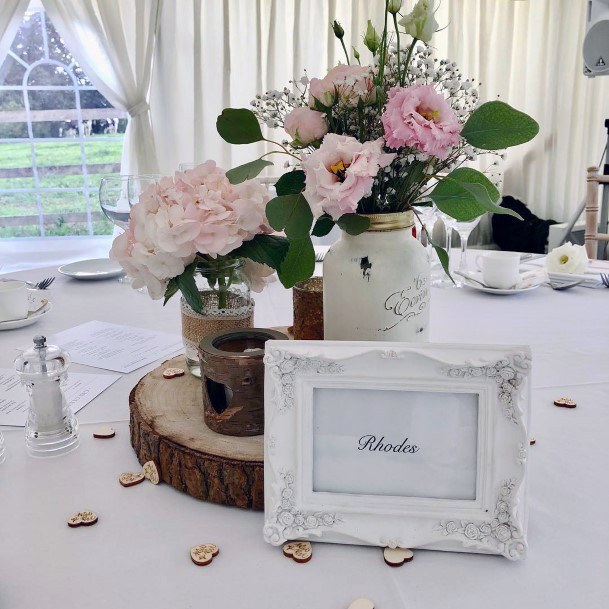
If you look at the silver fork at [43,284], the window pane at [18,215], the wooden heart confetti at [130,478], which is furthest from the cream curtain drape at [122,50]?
the wooden heart confetti at [130,478]

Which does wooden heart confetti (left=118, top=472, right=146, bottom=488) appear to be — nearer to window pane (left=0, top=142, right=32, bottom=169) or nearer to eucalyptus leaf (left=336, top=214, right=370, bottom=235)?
eucalyptus leaf (left=336, top=214, right=370, bottom=235)

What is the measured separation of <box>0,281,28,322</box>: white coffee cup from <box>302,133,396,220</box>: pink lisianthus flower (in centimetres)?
83

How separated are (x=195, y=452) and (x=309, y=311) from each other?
296 millimetres

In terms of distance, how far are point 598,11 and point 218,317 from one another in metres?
3.44

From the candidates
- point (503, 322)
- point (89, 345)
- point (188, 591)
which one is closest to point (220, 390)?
point (188, 591)

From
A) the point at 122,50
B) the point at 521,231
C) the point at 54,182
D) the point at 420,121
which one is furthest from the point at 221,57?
the point at 420,121

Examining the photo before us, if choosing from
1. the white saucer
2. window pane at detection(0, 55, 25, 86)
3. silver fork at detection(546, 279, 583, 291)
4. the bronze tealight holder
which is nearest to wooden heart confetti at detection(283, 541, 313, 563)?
the bronze tealight holder

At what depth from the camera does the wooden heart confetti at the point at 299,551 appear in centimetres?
61

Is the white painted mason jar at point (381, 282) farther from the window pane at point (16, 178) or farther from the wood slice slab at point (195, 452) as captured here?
the window pane at point (16, 178)

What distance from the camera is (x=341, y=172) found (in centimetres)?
67

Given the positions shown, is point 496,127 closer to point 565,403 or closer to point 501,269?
point 565,403

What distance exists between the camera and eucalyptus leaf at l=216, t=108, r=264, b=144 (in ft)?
2.59

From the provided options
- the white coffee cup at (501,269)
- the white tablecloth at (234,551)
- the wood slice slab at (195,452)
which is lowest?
the white tablecloth at (234,551)

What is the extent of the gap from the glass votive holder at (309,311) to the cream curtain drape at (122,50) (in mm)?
2574
